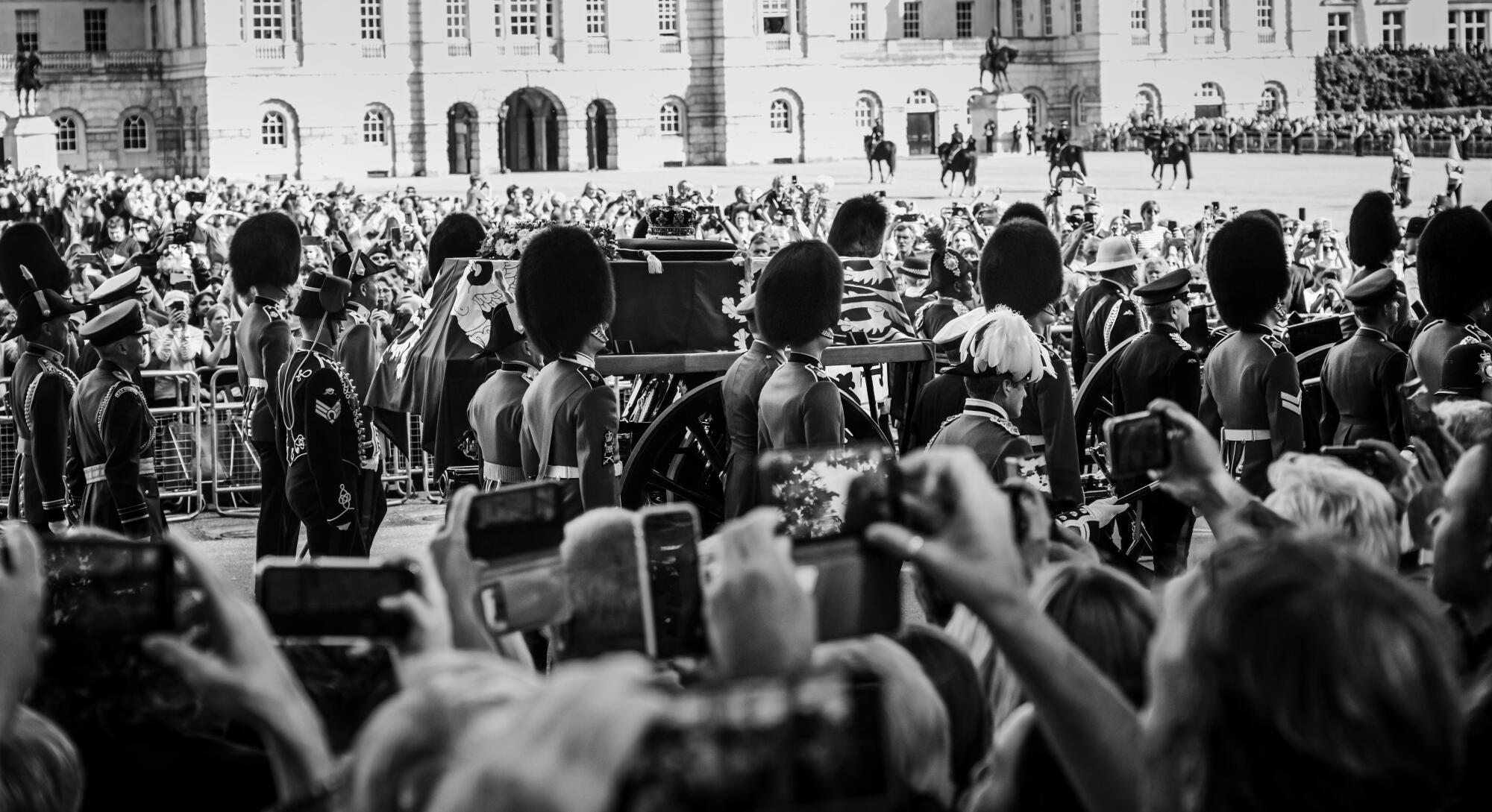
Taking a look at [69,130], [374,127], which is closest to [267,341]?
[374,127]

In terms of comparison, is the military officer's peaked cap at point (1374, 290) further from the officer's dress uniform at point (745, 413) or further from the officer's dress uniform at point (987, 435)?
the officer's dress uniform at point (745, 413)

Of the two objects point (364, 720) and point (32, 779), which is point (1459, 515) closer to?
point (364, 720)

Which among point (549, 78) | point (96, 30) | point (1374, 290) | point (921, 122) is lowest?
point (1374, 290)

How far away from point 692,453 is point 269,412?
5.40 feet

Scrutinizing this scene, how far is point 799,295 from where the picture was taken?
5828mm

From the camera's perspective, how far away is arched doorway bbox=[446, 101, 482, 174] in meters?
57.4

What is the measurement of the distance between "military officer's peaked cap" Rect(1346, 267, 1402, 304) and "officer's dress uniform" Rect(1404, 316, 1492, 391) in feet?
0.63

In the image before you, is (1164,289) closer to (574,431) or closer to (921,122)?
(574,431)

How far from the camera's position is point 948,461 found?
1.99m

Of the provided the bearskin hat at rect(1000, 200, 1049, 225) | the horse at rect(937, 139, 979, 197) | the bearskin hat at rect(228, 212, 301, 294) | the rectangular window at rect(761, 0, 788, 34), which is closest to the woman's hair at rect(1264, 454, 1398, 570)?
the bearskin hat at rect(228, 212, 301, 294)

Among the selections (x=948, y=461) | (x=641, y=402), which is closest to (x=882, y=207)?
(x=641, y=402)

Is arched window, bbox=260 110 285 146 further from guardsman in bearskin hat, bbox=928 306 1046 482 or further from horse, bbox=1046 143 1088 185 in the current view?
guardsman in bearskin hat, bbox=928 306 1046 482

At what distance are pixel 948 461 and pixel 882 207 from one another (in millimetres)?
7943

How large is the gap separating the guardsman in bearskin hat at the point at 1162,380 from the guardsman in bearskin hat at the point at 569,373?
7.65 feet
